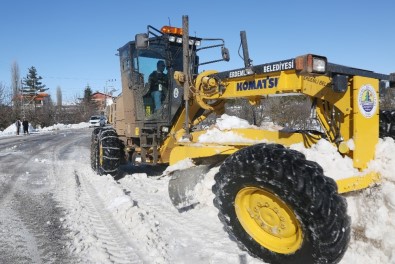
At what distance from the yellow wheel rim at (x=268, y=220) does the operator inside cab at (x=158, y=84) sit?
384 cm

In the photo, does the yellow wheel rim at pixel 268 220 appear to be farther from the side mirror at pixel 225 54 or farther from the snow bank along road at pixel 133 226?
the side mirror at pixel 225 54

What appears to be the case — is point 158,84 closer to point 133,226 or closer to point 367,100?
point 133,226

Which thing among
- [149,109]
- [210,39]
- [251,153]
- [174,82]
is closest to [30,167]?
[149,109]

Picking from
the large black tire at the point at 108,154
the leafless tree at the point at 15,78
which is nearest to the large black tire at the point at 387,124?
the large black tire at the point at 108,154

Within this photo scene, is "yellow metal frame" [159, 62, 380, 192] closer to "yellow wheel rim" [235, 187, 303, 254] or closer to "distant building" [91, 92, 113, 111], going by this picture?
"yellow wheel rim" [235, 187, 303, 254]

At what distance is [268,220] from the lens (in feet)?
11.1

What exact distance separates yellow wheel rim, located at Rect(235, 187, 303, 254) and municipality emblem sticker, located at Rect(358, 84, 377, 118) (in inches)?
49.1

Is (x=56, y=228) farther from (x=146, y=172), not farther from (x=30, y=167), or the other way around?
(x=30, y=167)

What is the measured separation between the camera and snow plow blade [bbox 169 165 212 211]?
16.1 ft

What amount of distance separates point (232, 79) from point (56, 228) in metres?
2.86

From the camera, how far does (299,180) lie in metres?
2.94

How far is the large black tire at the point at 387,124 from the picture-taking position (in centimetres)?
429

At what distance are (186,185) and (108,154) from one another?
3191mm

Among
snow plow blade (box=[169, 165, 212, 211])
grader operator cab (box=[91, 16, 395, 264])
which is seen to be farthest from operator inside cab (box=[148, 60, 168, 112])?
snow plow blade (box=[169, 165, 212, 211])
